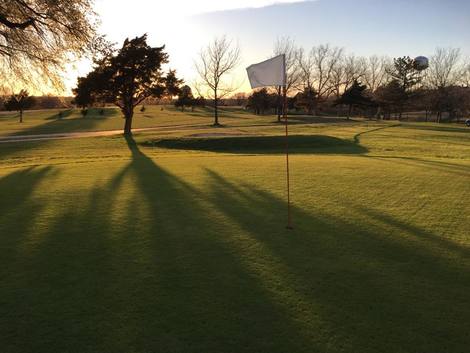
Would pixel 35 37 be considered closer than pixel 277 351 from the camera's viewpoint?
No

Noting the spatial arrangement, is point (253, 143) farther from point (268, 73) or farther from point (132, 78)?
point (268, 73)

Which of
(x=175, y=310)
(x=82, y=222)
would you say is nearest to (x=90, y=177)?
(x=82, y=222)

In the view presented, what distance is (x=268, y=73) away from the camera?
6.74 m

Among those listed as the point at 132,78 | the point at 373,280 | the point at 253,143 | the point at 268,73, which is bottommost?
the point at 373,280

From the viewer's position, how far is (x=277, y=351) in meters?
3.14

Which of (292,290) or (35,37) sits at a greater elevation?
(35,37)

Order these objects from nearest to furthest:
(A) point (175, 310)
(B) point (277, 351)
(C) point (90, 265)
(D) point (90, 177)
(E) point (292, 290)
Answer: (B) point (277, 351)
(A) point (175, 310)
(E) point (292, 290)
(C) point (90, 265)
(D) point (90, 177)

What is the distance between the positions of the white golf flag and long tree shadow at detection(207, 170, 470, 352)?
2.33 meters

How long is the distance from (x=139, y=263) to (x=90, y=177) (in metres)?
6.64

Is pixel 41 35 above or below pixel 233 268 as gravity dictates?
above

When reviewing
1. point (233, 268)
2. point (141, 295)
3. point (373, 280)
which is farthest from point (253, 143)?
point (141, 295)

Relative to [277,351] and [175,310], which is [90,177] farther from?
[277,351]

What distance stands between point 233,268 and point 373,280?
1606mm

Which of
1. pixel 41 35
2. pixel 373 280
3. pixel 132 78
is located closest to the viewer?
pixel 373 280
